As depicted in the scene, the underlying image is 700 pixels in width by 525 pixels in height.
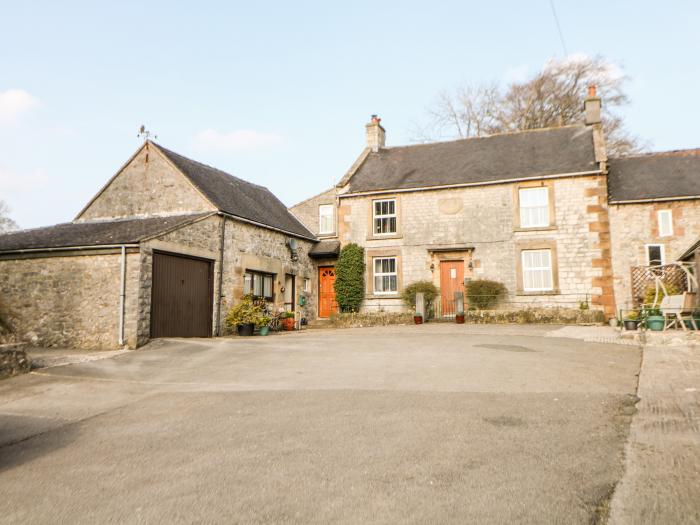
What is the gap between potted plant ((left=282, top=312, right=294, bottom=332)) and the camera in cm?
1847

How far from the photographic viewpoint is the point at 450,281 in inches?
821

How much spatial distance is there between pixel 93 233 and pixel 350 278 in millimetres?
10023

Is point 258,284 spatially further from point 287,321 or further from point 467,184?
point 467,184

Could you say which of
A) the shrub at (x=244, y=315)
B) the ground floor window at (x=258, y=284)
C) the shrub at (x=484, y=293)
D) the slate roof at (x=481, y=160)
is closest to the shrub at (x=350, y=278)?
the slate roof at (x=481, y=160)

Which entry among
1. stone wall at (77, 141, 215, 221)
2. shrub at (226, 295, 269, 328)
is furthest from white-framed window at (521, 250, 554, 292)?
stone wall at (77, 141, 215, 221)

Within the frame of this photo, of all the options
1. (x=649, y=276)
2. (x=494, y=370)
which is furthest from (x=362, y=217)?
(x=494, y=370)

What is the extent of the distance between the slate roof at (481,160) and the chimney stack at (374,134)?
1.36ft

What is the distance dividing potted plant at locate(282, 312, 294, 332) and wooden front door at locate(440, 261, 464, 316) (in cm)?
598

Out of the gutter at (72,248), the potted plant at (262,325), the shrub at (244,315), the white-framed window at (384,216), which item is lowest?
the potted plant at (262,325)

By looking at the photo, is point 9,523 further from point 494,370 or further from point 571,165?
point 571,165

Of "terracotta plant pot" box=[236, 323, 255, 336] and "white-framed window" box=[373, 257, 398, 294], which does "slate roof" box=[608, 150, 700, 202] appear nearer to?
"white-framed window" box=[373, 257, 398, 294]

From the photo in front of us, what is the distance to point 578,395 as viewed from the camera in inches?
254

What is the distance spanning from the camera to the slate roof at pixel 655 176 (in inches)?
769

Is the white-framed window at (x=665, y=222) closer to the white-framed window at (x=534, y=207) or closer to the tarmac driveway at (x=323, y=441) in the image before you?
the white-framed window at (x=534, y=207)
